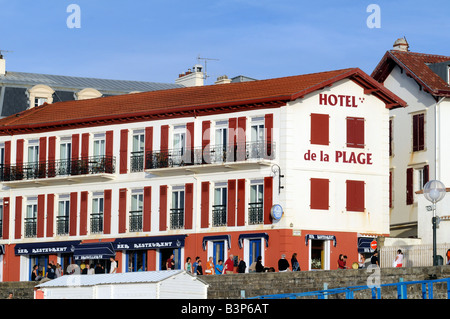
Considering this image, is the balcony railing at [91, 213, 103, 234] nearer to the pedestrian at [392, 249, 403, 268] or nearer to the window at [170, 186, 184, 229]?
the window at [170, 186, 184, 229]

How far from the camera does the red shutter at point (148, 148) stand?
6694 centimetres

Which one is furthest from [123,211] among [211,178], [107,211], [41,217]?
[211,178]

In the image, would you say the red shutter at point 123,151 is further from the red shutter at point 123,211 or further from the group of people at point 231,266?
the group of people at point 231,266

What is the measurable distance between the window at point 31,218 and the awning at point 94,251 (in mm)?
3660

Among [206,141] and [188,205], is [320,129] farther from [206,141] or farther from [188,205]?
[188,205]

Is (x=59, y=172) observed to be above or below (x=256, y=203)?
above

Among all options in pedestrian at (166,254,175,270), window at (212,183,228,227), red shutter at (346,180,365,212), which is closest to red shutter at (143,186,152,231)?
window at (212,183,228,227)

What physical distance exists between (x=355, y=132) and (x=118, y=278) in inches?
815

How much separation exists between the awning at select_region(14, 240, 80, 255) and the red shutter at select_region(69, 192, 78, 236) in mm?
706

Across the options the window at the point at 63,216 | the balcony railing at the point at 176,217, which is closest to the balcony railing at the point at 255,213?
the balcony railing at the point at 176,217

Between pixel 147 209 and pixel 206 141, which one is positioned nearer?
pixel 206 141

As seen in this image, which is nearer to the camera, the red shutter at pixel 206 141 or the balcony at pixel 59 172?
the red shutter at pixel 206 141

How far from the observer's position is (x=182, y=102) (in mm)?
67562
